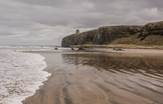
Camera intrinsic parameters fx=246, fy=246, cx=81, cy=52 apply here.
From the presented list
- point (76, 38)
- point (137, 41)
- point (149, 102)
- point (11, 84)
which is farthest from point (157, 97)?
point (76, 38)

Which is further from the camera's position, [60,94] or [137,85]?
[137,85]

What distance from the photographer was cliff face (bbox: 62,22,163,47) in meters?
141

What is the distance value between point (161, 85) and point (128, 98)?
374 centimetres

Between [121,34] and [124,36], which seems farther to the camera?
[121,34]

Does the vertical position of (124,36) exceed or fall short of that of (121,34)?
it falls short

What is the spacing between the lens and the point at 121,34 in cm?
16712

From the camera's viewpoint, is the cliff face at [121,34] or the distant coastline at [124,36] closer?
the distant coastline at [124,36]

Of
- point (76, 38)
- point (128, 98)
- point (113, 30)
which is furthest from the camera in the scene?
point (76, 38)

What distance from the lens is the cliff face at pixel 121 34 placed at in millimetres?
141125

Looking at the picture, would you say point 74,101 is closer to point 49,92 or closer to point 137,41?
point 49,92

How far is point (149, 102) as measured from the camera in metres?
9.07

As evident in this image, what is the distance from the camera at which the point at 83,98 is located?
9.95 m

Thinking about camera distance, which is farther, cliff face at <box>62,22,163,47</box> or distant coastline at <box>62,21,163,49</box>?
cliff face at <box>62,22,163,47</box>

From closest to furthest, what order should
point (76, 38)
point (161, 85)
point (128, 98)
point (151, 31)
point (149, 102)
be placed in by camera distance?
point (149, 102) < point (128, 98) < point (161, 85) < point (151, 31) < point (76, 38)
